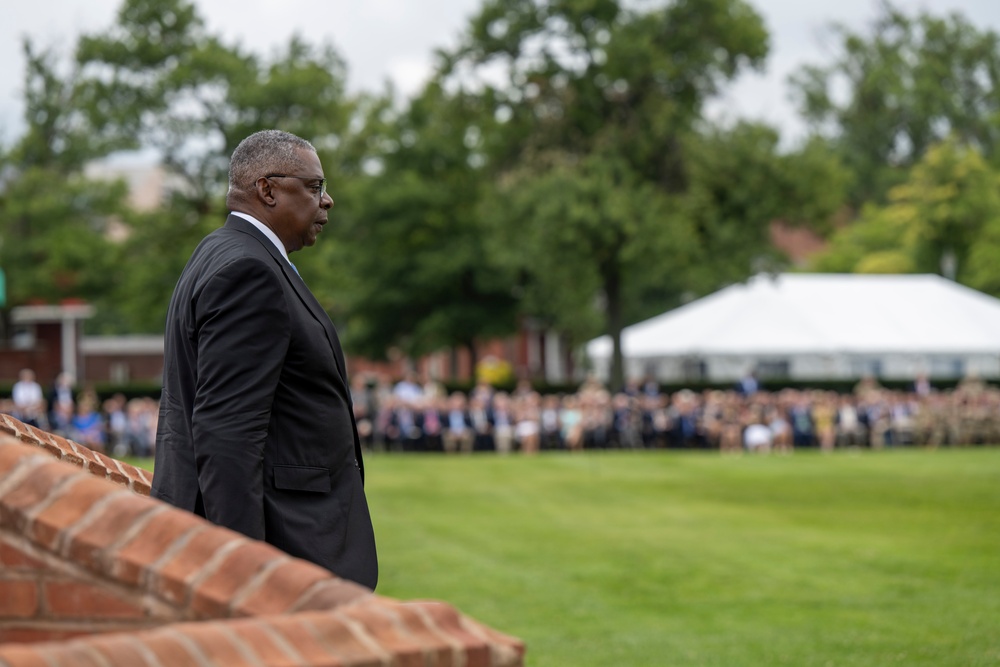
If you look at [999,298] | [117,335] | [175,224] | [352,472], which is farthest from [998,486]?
[117,335]

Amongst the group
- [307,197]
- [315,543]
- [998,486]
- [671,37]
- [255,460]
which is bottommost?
[998,486]

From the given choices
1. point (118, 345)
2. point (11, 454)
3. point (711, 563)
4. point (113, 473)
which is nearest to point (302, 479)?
point (113, 473)

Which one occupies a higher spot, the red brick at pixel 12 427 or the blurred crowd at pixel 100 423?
the red brick at pixel 12 427

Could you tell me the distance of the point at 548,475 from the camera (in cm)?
2314

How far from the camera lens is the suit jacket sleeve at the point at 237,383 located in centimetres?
352

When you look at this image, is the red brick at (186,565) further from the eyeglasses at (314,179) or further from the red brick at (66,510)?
the eyeglasses at (314,179)

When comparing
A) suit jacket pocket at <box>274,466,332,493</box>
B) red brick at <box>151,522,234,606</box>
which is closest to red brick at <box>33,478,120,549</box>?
red brick at <box>151,522,234,606</box>

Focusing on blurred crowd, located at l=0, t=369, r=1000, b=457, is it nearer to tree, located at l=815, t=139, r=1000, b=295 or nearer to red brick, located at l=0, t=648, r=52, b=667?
Result: tree, located at l=815, t=139, r=1000, b=295

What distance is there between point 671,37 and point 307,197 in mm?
38842

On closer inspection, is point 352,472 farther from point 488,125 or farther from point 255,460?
point 488,125

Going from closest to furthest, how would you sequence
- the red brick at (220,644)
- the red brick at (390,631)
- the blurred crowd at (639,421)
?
A: the red brick at (220,644), the red brick at (390,631), the blurred crowd at (639,421)

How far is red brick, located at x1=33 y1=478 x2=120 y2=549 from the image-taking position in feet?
7.95

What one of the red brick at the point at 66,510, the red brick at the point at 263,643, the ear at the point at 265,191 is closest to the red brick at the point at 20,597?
the red brick at the point at 66,510

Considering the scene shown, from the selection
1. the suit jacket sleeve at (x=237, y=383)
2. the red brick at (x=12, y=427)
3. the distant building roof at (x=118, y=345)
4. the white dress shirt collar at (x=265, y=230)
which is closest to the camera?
the suit jacket sleeve at (x=237, y=383)
